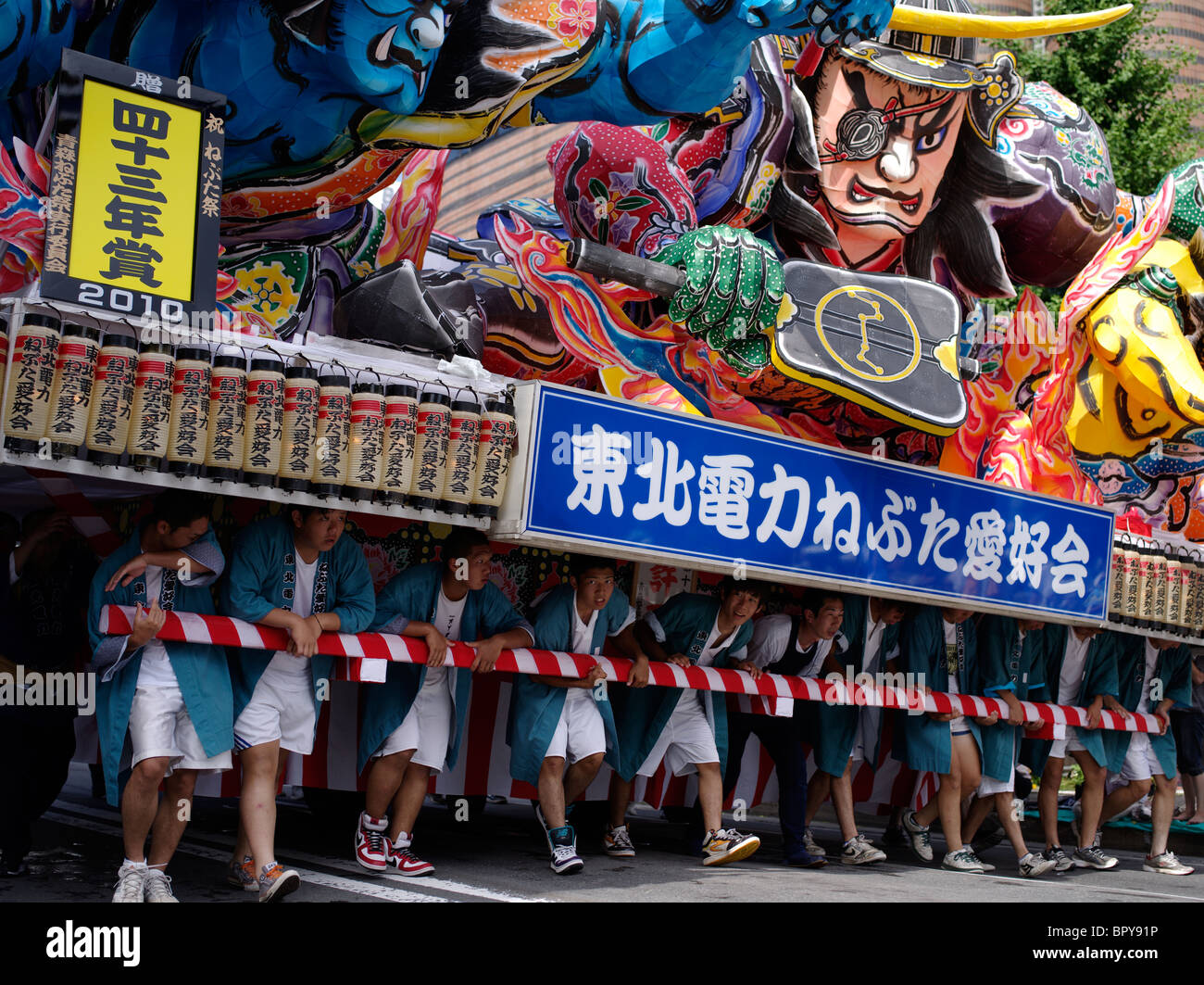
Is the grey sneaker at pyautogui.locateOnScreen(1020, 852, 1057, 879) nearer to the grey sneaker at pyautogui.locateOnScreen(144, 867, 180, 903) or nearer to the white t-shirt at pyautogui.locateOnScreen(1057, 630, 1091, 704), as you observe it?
the white t-shirt at pyautogui.locateOnScreen(1057, 630, 1091, 704)

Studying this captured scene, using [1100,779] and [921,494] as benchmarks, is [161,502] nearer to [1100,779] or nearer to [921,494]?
[921,494]

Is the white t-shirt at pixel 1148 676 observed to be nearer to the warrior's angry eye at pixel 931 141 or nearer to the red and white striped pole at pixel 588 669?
the red and white striped pole at pixel 588 669

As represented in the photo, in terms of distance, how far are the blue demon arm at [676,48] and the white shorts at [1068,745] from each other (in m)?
4.61

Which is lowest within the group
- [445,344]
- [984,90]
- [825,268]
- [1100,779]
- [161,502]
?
[1100,779]

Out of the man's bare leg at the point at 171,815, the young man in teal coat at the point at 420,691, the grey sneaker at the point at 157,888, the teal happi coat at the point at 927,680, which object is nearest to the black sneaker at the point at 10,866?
the man's bare leg at the point at 171,815

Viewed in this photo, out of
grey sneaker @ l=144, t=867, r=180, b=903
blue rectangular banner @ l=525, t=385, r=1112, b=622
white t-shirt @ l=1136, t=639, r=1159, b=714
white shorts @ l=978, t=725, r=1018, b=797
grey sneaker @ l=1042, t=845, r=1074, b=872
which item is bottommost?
grey sneaker @ l=1042, t=845, r=1074, b=872

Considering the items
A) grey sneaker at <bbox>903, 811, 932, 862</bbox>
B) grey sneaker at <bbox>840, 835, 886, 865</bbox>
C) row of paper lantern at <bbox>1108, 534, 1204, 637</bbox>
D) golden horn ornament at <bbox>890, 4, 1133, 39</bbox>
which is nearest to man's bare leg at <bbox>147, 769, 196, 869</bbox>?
grey sneaker at <bbox>840, 835, 886, 865</bbox>

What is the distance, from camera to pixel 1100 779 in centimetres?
879

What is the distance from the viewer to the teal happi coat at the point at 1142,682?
29.4 ft

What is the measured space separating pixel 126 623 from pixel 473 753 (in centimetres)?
259

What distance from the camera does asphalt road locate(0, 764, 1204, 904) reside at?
552 centimetres

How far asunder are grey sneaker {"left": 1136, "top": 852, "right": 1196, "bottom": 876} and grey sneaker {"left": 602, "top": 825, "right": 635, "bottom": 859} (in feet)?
12.7

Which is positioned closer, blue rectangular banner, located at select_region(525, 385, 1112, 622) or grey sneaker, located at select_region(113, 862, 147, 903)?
grey sneaker, located at select_region(113, 862, 147, 903)
